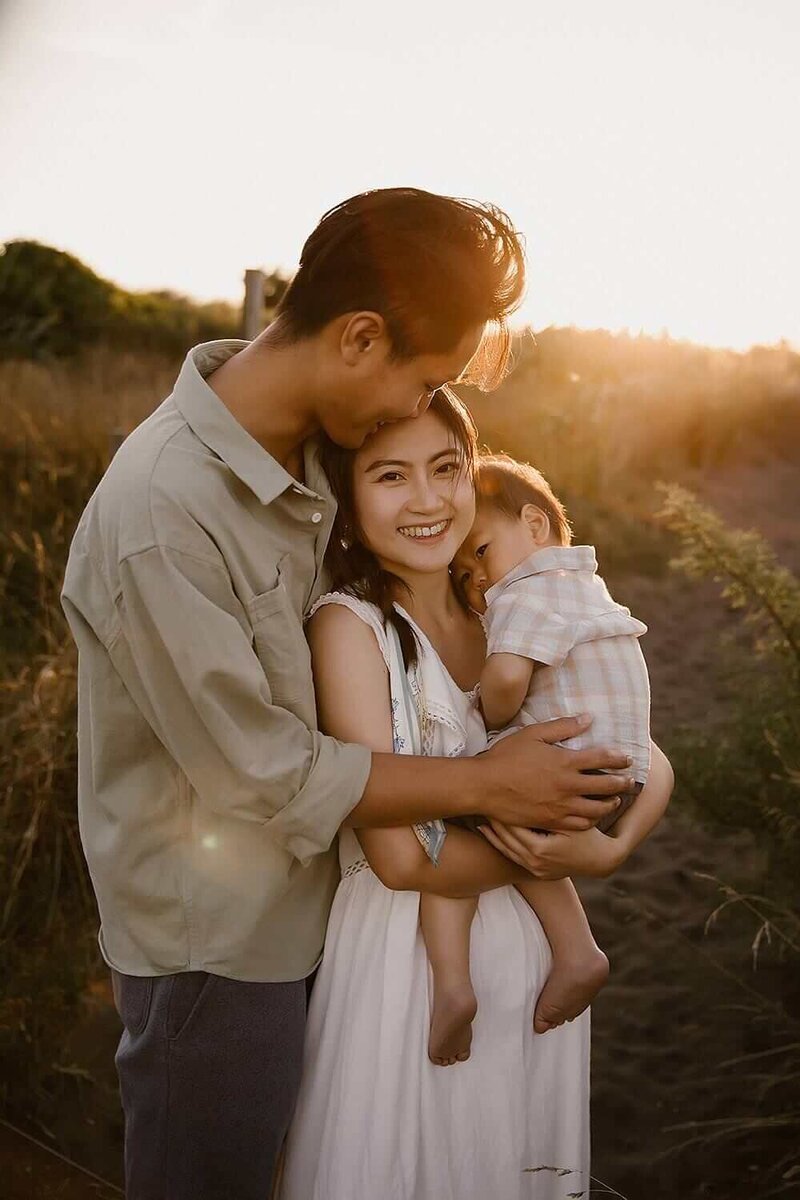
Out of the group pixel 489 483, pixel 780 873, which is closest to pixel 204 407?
pixel 489 483

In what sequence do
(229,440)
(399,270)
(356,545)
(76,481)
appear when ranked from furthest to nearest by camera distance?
1. (76,481)
2. (356,545)
3. (399,270)
4. (229,440)

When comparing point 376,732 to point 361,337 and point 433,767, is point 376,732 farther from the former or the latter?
point 361,337

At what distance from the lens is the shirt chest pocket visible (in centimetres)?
181

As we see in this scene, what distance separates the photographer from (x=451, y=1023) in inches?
74.1

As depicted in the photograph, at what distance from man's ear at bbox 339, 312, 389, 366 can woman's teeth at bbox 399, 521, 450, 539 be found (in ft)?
1.14

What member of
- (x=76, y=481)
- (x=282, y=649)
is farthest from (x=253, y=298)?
(x=282, y=649)

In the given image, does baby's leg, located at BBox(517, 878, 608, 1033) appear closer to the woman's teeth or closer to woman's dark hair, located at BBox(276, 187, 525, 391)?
the woman's teeth

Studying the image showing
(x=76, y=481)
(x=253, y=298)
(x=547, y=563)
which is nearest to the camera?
(x=547, y=563)

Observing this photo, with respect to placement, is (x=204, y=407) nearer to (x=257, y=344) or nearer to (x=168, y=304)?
(x=257, y=344)

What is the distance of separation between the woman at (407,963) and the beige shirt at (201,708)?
0.32ft

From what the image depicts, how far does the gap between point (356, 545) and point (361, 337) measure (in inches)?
16.9

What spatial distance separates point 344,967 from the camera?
200cm

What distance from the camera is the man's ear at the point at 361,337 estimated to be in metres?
1.90

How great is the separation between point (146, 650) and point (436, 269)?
0.83 metres
